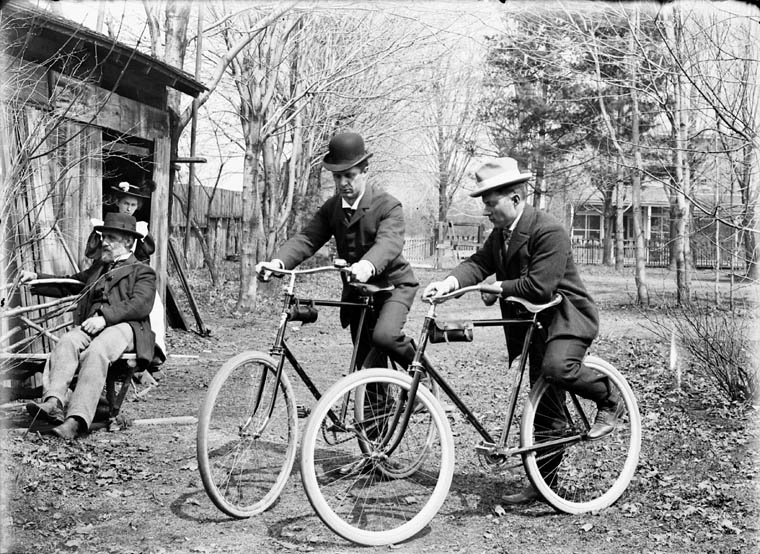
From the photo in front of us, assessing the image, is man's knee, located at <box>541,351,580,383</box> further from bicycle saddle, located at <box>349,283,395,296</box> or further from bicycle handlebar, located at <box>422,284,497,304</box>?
bicycle saddle, located at <box>349,283,395,296</box>

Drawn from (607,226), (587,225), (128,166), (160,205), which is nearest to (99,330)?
(160,205)

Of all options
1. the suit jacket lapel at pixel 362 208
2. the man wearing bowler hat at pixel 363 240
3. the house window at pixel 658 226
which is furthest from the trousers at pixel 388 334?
the house window at pixel 658 226

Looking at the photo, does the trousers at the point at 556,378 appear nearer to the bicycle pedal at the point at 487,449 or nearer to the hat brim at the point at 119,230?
the bicycle pedal at the point at 487,449

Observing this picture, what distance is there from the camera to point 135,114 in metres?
11.0

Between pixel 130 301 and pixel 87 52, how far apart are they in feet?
11.4

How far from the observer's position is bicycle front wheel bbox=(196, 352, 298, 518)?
177 inches

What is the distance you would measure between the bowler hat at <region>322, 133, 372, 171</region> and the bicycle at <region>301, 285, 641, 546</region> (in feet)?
3.46

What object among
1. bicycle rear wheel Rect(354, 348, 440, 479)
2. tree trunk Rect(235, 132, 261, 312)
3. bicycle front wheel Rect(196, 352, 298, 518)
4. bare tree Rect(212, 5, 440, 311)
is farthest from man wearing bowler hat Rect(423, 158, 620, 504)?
tree trunk Rect(235, 132, 261, 312)

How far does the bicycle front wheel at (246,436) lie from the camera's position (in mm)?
4504

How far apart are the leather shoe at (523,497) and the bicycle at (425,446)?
0.35 ft

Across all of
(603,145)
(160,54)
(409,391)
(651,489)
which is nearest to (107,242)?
(409,391)

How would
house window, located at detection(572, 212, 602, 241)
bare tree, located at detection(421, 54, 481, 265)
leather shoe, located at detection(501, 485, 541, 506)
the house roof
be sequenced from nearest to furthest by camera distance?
leather shoe, located at detection(501, 485, 541, 506), the house roof, bare tree, located at detection(421, 54, 481, 265), house window, located at detection(572, 212, 602, 241)

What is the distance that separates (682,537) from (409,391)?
1.60 metres

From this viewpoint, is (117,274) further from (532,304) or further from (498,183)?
(532,304)
